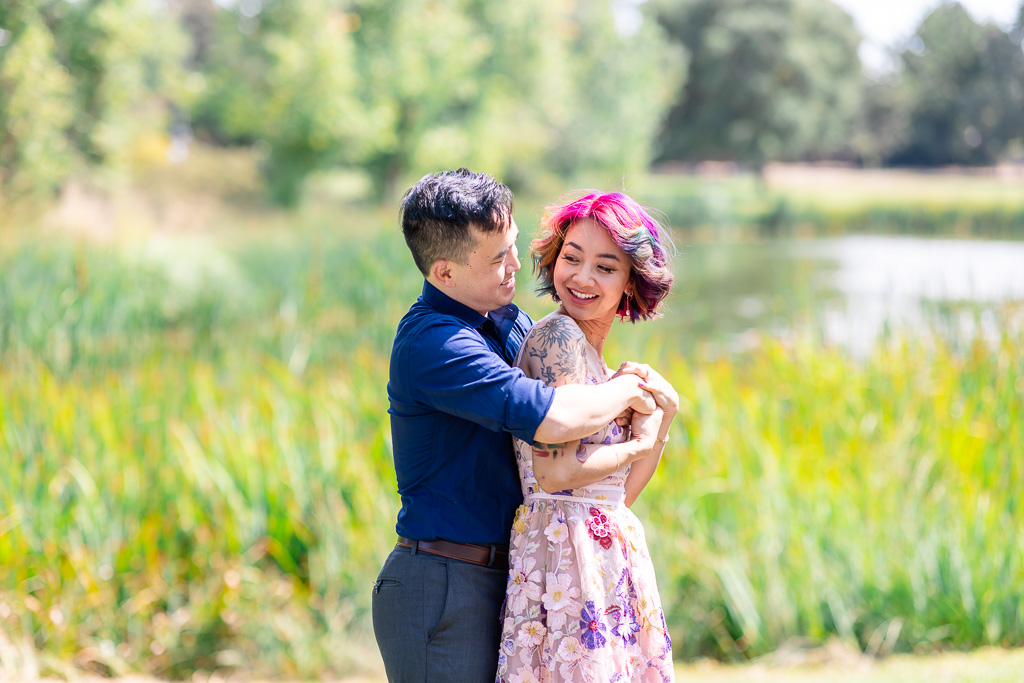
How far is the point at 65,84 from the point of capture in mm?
13305

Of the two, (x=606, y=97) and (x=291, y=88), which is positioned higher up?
(x=606, y=97)

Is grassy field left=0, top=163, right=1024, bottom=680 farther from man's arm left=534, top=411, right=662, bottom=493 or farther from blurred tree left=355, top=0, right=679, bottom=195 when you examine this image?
blurred tree left=355, top=0, right=679, bottom=195

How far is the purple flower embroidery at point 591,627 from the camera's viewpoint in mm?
1662

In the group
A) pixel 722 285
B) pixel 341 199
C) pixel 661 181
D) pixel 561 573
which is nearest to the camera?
pixel 561 573

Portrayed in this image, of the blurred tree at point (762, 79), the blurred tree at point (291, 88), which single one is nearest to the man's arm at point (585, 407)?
→ the blurred tree at point (291, 88)

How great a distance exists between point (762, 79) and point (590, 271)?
47777 millimetres

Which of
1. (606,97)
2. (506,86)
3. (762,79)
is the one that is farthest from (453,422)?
(762,79)

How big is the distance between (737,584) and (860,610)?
0.65 m

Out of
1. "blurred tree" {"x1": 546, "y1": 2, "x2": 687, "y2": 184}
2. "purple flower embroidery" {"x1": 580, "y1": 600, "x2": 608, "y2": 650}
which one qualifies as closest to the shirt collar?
"purple flower embroidery" {"x1": 580, "y1": 600, "x2": 608, "y2": 650}

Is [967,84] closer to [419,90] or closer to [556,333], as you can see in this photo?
[419,90]

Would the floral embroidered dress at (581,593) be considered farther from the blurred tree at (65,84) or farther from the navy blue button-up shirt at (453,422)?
the blurred tree at (65,84)

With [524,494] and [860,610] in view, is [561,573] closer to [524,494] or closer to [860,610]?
[524,494]

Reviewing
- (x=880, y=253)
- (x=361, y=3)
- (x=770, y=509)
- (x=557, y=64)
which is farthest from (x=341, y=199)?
(x=770, y=509)

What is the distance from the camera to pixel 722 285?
71.5 ft
